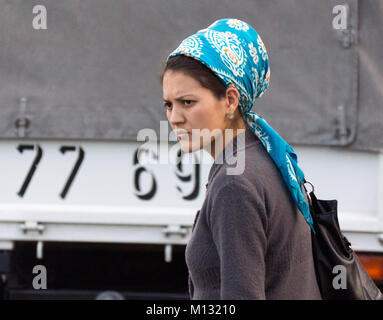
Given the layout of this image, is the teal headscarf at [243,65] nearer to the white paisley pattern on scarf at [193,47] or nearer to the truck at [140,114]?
the white paisley pattern on scarf at [193,47]

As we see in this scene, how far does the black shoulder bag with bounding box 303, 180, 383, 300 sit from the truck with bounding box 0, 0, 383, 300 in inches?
73.5

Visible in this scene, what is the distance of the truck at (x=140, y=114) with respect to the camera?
12.4ft

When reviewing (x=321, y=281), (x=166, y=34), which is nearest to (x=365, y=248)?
(x=166, y=34)

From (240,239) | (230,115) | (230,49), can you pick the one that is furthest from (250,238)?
(230,49)

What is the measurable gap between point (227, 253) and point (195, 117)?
37 centimetres

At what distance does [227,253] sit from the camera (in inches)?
61.3

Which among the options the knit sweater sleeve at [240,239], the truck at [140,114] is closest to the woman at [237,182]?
the knit sweater sleeve at [240,239]

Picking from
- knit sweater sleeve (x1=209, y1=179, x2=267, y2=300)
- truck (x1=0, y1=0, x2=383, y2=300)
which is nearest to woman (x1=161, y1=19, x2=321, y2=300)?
knit sweater sleeve (x1=209, y1=179, x2=267, y2=300)

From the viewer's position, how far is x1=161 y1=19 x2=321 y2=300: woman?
1562 millimetres

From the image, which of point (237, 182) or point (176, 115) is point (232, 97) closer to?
point (176, 115)

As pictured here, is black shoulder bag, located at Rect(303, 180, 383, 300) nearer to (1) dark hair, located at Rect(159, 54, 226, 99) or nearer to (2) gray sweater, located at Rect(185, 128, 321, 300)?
(2) gray sweater, located at Rect(185, 128, 321, 300)

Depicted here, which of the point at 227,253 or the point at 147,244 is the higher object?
the point at 147,244

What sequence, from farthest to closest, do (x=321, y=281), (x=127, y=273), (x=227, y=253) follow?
(x=127, y=273) < (x=321, y=281) < (x=227, y=253)

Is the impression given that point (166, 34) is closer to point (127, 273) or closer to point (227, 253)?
point (127, 273)
